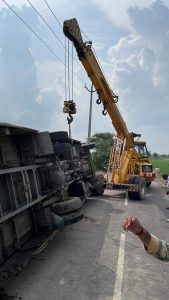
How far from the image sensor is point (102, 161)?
141ft

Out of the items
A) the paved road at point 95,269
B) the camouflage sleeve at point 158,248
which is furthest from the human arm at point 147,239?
the paved road at point 95,269

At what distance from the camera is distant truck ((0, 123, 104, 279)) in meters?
6.95

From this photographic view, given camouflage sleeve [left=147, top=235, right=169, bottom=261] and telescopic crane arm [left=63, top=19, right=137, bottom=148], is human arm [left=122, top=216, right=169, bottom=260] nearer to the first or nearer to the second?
camouflage sleeve [left=147, top=235, right=169, bottom=261]

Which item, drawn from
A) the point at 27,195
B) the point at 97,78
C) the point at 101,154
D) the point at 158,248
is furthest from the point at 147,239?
the point at 101,154

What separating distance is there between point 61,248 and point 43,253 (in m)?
0.61

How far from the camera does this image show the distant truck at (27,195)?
6953 mm

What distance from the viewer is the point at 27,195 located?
7.68m

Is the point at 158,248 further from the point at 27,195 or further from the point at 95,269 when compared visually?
the point at 27,195

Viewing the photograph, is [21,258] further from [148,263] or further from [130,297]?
[148,263]

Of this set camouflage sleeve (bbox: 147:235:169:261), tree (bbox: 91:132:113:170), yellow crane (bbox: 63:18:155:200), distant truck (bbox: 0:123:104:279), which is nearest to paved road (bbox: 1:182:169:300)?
distant truck (bbox: 0:123:104:279)

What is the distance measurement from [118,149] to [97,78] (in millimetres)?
4115

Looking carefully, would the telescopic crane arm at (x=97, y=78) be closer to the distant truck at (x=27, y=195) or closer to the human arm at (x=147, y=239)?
the distant truck at (x=27, y=195)

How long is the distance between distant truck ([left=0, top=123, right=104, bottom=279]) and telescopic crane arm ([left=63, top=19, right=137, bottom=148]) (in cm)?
524

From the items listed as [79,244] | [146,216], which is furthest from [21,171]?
[146,216]
